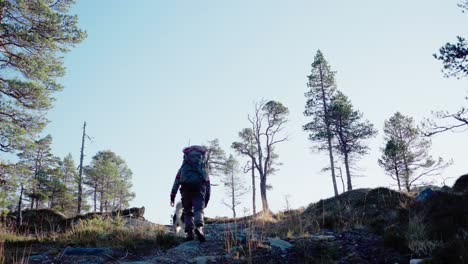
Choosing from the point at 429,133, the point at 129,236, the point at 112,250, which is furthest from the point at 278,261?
the point at 429,133

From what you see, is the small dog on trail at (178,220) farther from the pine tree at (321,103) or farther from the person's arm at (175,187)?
the pine tree at (321,103)

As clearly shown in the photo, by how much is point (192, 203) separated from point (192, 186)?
1.20 feet

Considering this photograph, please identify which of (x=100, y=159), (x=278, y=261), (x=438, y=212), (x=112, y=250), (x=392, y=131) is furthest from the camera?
(x=100, y=159)

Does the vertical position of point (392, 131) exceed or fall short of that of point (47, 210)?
it exceeds it

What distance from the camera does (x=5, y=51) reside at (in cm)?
1352

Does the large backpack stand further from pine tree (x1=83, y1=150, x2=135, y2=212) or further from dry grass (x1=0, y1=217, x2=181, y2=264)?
pine tree (x1=83, y1=150, x2=135, y2=212)

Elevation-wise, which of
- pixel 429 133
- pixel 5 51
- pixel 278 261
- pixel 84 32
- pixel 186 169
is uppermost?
pixel 84 32

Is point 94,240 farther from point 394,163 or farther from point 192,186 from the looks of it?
point 394,163

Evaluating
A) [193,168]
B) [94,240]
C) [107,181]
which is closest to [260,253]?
[193,168]

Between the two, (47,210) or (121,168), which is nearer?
(47,210)

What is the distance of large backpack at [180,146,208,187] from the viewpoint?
7121 millimetres

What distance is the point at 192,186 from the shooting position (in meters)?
7.18

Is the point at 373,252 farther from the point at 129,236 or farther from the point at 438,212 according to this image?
the point at 129,236

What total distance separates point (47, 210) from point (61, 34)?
44.4 feet
